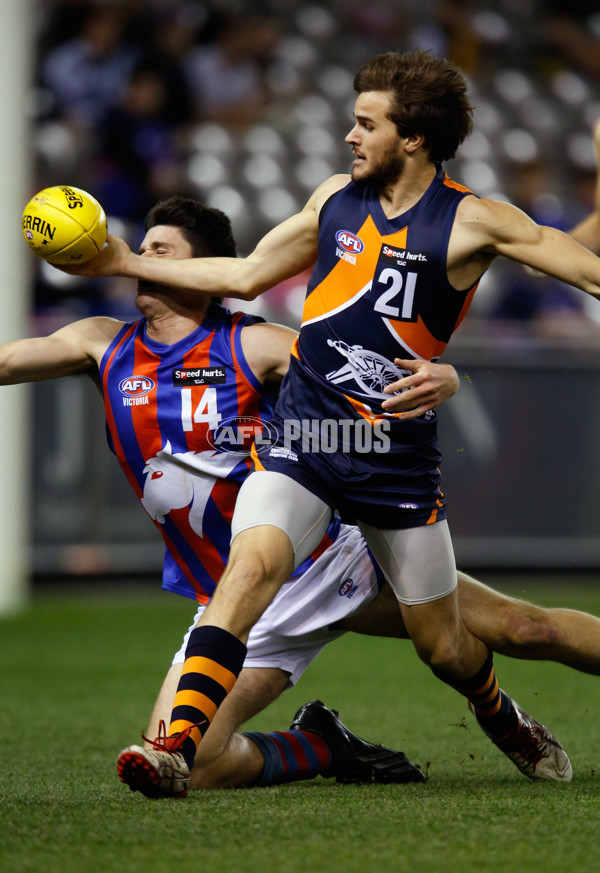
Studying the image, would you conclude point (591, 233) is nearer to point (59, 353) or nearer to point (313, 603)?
point (313, 603)

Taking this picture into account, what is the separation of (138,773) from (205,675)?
0.32 meters

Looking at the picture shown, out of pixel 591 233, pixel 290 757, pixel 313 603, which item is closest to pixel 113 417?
pixel 313 603

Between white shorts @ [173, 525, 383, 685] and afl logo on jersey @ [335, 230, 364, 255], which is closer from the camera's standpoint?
afl logo on jersey @ [335, 230, 364, 255]

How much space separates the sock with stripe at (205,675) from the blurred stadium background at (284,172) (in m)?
5.45

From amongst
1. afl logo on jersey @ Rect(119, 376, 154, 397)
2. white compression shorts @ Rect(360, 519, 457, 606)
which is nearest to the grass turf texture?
white compression shorts @ Rect(360, 519, 457, 606)

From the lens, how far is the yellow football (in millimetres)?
3664

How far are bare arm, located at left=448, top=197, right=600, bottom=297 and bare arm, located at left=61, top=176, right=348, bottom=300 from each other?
1.56 ft

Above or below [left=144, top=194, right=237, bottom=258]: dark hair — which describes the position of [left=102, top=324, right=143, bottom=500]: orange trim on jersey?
below

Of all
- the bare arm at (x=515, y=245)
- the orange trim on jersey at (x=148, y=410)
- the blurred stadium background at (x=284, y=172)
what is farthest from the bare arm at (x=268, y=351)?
the blurred stadium background at (x=284, y=172)

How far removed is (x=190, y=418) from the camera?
12.8 ft

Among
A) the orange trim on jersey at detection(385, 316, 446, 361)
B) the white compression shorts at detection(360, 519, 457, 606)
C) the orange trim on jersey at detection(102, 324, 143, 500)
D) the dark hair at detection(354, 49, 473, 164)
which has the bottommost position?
the white compression shorts at detection(360, 519, 457, 606)

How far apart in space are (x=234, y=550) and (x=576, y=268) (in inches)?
47.7

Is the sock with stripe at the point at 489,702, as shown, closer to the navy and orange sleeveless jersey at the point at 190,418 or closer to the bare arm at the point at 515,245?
the navy and orange sleeveless jersey at the point at 190,418

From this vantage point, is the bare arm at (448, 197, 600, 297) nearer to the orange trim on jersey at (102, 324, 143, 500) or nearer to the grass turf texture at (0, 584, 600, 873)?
the orange trim on jersey at (102, 324, 143, 500)
